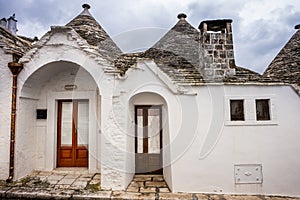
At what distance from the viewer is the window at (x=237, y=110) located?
5789 mm

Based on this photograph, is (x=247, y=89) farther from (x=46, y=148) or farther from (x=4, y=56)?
(x=4, y=56)

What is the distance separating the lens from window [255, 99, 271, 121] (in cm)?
577

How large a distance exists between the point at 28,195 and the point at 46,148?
2.18 m

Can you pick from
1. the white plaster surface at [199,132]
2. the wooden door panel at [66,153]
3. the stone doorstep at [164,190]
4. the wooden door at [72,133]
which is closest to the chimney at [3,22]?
the white plaster surface at [199,132]

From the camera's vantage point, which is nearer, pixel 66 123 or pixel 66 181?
pixel 66 181

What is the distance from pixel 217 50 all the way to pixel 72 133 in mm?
6590

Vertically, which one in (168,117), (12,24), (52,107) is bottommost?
(168,117)

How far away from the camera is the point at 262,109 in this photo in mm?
5805

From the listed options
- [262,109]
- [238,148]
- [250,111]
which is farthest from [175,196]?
[262,109]

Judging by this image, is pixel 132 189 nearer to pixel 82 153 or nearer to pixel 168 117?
pixel 168 117

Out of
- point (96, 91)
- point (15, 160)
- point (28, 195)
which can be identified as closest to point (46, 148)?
point (15, 160)

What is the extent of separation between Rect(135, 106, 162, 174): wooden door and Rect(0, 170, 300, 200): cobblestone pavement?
25.2 inches

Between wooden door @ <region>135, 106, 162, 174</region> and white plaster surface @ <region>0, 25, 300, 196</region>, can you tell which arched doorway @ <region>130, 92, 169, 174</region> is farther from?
white plaster surface @ <region>0, 25, 300, 196</region>

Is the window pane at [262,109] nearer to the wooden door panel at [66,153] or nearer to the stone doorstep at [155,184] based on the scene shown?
the stone doorstep at [155,184]
